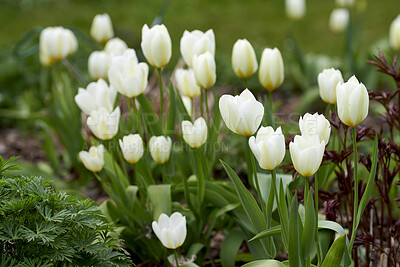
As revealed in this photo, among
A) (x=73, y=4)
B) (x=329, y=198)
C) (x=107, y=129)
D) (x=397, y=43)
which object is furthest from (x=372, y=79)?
(x=73, y=4)

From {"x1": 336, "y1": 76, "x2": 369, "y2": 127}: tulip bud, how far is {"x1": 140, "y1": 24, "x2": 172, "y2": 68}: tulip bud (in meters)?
0.83

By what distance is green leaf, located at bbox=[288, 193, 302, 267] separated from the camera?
158 centimetres

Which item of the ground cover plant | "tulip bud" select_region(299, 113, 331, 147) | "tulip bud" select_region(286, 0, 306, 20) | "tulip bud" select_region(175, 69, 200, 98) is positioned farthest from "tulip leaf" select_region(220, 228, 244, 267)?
"tulip bud" select_region(286, 0, 306, 20)

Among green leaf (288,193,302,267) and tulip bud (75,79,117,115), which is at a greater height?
tulip bud (75,79,117,115)

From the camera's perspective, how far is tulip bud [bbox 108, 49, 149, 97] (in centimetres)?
211


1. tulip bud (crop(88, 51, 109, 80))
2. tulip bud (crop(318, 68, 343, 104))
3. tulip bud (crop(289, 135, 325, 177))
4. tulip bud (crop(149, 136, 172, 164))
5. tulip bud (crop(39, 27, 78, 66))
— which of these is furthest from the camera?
tulip bud (crop(39, 27, 78, 66))

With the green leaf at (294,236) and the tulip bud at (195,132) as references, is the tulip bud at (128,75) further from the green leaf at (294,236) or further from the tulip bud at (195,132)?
the green leaf at (294,236)

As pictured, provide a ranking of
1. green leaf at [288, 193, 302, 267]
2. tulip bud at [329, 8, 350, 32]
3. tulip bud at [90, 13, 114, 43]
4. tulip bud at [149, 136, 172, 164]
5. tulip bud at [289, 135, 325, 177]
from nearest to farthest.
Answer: tulip bud at [289, 135, 325, 177] < green leaf at [288, 193, 302, 267] < tulip bud at [149, 136, 172, 164] < tulip bud at [90, 13, 114, 43] < tulip bud at [329, 8, 350, 32]

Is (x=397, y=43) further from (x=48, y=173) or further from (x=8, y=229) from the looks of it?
(x=8, y=229)

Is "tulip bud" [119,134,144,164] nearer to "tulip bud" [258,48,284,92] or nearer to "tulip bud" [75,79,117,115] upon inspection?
"tulip bud" [75,79,117,115]

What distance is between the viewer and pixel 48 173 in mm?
3357

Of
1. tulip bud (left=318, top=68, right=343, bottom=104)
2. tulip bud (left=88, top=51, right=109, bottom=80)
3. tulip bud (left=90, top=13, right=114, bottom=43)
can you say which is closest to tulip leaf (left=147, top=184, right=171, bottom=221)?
tulip bud (left=318, top=68, right=343, bottom=104)

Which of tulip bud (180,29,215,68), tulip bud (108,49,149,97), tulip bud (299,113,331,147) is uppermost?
tulip bud (180,29,215,68)

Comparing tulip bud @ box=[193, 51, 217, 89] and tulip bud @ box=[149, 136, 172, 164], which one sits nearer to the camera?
tulip bud @ box=[193, 51, 217, 89]
